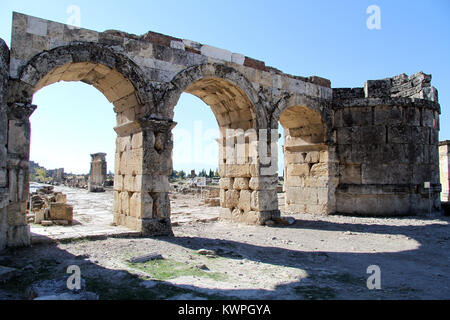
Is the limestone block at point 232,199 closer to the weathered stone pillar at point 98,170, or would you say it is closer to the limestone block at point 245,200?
the limestone block at point 245,200

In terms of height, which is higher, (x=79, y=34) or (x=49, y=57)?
(x=79, y=34)

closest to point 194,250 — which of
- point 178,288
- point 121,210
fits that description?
point 178,288

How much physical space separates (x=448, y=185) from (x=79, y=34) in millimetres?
14664

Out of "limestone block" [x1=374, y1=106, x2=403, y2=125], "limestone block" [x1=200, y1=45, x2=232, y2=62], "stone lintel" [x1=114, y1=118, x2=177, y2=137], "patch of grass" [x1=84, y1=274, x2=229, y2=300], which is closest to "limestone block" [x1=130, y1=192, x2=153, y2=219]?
"stone lintel" [x1=114, y1=118, x2=177, y2=137]

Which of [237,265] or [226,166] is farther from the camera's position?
[226,166]

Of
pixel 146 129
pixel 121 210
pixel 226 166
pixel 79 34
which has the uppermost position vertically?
pixel 79 34

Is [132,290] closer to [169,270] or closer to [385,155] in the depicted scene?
[169,270]

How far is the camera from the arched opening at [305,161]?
976 cm

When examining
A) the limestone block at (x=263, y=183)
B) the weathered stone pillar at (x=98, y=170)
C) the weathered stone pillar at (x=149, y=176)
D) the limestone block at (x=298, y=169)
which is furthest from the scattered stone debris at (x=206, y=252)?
the weathered stone pillar at (x=98, y=170)

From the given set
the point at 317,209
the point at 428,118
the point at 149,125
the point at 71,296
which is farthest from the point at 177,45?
the point at 428,118
